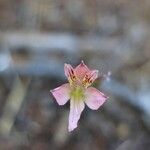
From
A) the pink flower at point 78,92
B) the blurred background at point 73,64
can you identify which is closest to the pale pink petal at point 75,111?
the pink flower at point 78,92

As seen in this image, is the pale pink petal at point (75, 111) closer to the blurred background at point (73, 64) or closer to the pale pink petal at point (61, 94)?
the pale pink petal at point (61, 94)

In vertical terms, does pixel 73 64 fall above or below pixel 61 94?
below

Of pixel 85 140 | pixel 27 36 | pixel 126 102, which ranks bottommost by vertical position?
pixel 85 140

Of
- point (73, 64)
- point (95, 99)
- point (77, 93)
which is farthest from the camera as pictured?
point (73, 64)

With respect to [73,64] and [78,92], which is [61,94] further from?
[73,64]

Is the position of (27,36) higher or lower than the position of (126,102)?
higher

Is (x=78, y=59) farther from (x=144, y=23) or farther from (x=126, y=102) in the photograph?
(x=144, y=23)

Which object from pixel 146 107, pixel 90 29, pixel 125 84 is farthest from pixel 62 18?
pixel 146 107

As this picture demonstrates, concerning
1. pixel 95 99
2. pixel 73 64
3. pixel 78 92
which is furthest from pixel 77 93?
pixel 73 64
